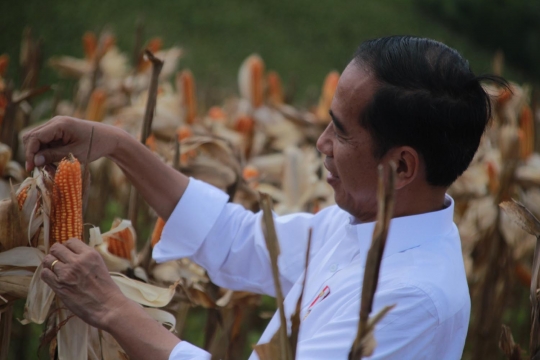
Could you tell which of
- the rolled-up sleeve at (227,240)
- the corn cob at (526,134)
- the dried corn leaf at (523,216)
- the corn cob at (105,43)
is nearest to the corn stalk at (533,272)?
the dried corn leaf at (523,216)

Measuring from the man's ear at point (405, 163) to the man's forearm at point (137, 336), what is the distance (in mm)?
578

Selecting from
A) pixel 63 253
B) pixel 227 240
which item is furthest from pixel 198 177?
pixel 63 253

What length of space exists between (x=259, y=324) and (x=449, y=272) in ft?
8.54

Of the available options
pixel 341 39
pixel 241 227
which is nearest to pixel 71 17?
pixel 341 39

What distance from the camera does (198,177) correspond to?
2311 millimetres

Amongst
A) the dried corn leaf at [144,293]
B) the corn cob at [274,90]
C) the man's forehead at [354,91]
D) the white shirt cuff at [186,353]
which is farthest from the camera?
the corn cob at [274,90]

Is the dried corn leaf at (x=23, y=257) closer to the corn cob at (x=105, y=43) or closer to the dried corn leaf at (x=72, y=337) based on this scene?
the dried corn leaf at (x=72, y=337)

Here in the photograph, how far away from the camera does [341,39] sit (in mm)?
11688

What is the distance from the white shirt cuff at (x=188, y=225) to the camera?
1.81 m

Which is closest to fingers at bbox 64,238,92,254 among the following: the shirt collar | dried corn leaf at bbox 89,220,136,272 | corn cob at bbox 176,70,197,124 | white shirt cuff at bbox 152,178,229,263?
dried corn leaf at bbox 89,220,136,272

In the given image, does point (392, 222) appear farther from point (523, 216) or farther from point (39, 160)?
point (39, 160)

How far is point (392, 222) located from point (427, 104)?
27 cm

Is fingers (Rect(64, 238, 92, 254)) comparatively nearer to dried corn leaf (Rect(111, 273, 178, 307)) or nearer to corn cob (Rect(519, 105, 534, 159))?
dried corn leaf (Rect(111, 273, 178, 307))

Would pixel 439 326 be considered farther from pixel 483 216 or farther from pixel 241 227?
pixel 483 216
